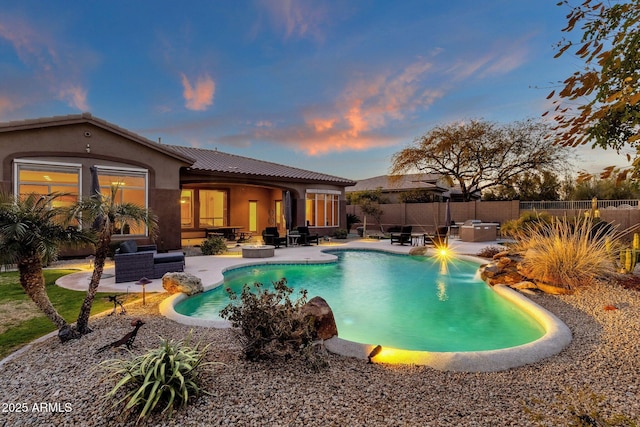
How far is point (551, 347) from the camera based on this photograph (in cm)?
425

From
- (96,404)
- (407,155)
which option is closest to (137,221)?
(96,404)

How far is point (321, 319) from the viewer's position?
4535 millimetres

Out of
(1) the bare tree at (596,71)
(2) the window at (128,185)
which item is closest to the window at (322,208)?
(2) the window at (128,185)

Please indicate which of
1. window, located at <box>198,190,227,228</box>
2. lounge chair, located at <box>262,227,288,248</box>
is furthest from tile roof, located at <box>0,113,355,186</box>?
lounge chair, located at <box>262,227,288,248</box>

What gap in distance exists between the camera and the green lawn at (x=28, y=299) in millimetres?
4672

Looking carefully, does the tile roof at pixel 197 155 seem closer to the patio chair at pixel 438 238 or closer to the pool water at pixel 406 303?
the pool water at pixel 406 303

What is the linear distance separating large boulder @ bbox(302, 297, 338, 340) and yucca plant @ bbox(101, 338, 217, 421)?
164 cm

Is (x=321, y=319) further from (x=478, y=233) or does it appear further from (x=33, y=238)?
(x=478, y=233)

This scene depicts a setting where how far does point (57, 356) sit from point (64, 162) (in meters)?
10.4

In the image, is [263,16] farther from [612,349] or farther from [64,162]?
[612,349]

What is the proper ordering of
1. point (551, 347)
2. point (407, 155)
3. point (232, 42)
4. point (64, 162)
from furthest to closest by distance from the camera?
1. point (407, 155)
2. point (232, 42)
3. point (64, 162)
4. point (551, 347)

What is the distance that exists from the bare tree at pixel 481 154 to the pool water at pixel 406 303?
55.0 ft

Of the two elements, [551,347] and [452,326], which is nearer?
[551,347]

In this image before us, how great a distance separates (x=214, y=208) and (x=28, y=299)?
15.5m
